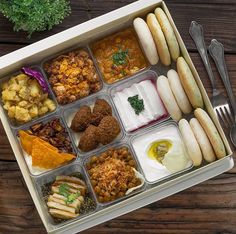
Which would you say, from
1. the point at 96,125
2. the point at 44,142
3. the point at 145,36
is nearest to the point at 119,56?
the point at 145,36

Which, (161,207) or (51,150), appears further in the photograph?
(161,207)

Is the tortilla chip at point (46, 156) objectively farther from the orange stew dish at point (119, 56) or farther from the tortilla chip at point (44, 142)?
the orange stew dish at point (119, 56)

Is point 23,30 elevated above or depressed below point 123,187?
above

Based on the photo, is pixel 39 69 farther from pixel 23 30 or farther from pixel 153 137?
pixel 153 137

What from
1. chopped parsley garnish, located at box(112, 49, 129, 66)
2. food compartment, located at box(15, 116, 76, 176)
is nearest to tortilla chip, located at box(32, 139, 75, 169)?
food compartment, located at box(15, 116, 76, 176)

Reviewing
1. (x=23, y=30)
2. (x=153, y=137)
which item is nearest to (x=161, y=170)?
(x=153, y=137)

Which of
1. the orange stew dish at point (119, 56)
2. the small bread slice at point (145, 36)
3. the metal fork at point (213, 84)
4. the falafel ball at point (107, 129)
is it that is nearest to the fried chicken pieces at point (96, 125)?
the falafel ball at point (107, 129)
